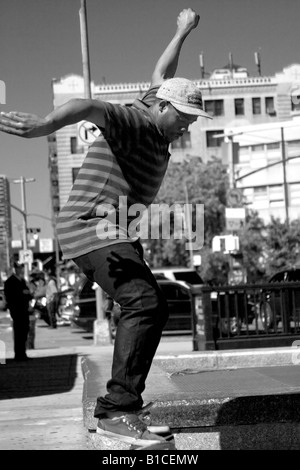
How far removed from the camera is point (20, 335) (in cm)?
1700

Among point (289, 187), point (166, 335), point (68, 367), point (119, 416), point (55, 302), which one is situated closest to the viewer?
point (119, 416)

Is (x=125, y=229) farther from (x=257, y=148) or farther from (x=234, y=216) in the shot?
(x=257, y=148)

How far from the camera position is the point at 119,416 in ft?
14.7

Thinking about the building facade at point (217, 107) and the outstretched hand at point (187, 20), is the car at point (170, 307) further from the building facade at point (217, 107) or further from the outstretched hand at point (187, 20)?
the building facade at point (217, 107)

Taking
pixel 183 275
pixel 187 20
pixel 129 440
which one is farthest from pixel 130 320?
pixel 183 275

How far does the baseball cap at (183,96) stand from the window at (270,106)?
274 ft

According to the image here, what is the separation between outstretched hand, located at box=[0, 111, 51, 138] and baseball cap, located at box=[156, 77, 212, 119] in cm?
87

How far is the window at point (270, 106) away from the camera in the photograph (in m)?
A: 86.9

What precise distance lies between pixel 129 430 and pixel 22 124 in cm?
150

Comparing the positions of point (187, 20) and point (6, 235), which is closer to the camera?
point (187, 20)

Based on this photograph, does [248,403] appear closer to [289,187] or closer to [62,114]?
[62,114]

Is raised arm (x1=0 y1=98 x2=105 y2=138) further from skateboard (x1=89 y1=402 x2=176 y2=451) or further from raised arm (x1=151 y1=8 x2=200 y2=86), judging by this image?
skateboard (x1=89 y1=402 x2=176 y2=451)
